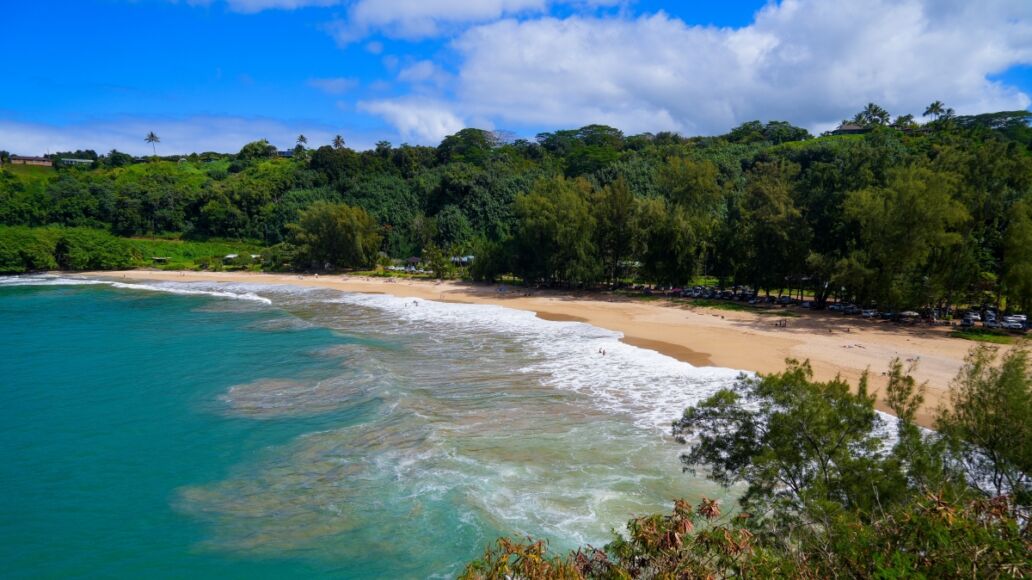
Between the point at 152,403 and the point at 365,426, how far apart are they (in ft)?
39.8

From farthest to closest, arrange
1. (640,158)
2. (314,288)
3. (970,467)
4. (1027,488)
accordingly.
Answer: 1. (640,158)
2. (314,288)
3. (970,467)
4. (1027,488)

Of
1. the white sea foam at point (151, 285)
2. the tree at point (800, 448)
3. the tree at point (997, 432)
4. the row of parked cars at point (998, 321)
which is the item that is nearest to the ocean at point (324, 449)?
the tree at point (800, 448)

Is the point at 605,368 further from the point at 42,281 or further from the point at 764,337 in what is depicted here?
the point at 42,281

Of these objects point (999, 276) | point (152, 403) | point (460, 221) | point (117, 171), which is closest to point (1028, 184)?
point (999, 276)

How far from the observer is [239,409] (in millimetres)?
25547

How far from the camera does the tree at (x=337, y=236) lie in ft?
258

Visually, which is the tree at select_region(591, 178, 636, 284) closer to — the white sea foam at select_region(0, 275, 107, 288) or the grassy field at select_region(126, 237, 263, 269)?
the grassy field at select_region(126, 237, 263, 269)

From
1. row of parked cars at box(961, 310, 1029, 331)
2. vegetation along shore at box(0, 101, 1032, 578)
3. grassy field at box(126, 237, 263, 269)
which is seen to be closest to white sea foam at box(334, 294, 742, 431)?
vegetation along shore at box(0, 101, 1032, 578)

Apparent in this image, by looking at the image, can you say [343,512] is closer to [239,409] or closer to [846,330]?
[239,409]

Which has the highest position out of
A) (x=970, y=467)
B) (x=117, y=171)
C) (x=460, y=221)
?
(x=117, y=171)

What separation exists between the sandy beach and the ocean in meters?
3.15

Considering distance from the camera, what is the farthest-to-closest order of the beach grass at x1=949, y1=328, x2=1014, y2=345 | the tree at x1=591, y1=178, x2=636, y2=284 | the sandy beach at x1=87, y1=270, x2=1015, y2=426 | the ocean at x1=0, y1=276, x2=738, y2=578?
1. the tree at x1=591, y1=178, x2=636, y2=284
2. the beach grass at x1=949, y1=328, x2=1014, y2=345
3. the sandy beach at x1=87, y1=270, x2=1015, y2=426
4. the ocean at x1=0, y1=276, x2=738, y2=578

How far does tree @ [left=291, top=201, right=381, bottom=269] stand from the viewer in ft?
258

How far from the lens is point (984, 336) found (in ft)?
110
